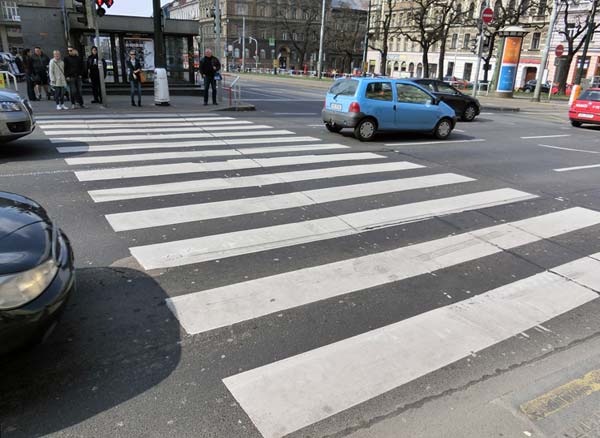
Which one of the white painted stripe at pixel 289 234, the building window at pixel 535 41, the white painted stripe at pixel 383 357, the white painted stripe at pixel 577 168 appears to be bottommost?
the white painted stripe at pixel 383 357

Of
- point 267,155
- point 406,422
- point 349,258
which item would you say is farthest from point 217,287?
point 267,155

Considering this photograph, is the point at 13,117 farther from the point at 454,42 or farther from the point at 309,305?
the point at 454,42

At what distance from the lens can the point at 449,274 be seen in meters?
4.67

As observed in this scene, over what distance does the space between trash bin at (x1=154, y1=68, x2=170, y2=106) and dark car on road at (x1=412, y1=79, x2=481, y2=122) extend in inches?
382

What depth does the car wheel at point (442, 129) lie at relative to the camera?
13.0 meters

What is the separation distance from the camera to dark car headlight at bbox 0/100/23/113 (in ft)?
27.6

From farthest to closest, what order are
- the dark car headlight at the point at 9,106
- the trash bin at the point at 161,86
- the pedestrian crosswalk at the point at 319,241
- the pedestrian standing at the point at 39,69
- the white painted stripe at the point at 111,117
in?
1. the trash bin at the point at 161,86
2. the pedestrian standing at the point at 39,69
3. the white painted stripe at the point at 111,117
4. the dark car headlight at the point at 9,106
5. the pedestrian crosswalk at the point at 319,241

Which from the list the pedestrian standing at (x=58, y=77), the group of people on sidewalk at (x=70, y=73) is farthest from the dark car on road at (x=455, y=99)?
the pedestrian standing at (x=58, y=77)

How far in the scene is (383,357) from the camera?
10.8ft

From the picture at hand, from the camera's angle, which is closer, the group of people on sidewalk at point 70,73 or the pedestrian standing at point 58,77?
the pedestrian standing at point 58,77

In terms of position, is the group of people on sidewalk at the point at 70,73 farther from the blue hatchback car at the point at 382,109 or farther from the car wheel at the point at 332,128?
the blue hatchback car at the point at 382,109

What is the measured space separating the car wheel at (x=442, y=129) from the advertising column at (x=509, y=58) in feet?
71.9

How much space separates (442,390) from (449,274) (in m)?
1.86

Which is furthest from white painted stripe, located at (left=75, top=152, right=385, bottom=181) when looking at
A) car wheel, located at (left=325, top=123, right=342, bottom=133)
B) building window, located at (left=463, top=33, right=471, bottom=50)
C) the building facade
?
the building facade
